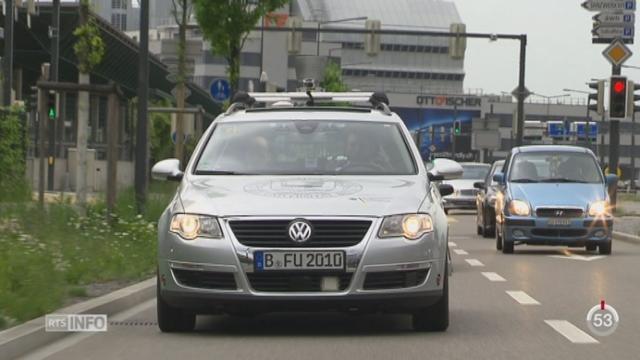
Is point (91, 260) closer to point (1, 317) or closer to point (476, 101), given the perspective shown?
point (1, 317)

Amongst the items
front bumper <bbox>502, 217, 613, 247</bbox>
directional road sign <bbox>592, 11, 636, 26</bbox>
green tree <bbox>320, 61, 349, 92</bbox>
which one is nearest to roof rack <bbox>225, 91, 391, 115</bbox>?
front bumper <bbox>502, 217, 613, 247</bbox>

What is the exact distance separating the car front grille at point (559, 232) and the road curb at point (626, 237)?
5.63 m

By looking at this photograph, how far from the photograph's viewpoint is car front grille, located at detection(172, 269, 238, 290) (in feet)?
33.9

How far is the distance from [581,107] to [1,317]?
176866mm

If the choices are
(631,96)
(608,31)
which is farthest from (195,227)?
(608,31)

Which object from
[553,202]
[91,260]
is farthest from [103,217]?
[553,202]

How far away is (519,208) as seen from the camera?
22.9 meters

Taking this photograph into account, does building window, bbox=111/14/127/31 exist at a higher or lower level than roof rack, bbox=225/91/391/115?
higher

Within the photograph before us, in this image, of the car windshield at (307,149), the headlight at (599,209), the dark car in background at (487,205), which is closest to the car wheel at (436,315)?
the car windshield at (307,149)

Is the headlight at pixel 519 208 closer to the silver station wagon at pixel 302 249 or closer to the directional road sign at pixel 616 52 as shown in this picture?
the silver station wagon at pixel 302 249

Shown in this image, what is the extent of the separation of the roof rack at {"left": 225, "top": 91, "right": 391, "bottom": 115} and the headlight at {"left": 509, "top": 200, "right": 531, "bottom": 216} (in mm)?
9109

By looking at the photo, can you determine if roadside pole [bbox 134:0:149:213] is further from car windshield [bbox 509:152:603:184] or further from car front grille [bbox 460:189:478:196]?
car front grille [bbox 460:189:478:196]

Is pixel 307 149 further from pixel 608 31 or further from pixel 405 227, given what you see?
pixel 608 31

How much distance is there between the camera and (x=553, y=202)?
22844 millimetres
